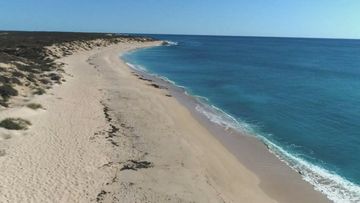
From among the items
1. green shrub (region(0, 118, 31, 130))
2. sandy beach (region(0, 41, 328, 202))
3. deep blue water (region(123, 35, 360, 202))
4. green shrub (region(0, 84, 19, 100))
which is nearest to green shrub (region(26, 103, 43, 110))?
sandy beach (region(0, 41, 328, 202))

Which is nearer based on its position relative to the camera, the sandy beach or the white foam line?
the sandy beach

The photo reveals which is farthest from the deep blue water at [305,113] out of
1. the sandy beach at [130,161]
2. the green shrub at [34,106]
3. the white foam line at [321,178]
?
the green shrub at [34,106]

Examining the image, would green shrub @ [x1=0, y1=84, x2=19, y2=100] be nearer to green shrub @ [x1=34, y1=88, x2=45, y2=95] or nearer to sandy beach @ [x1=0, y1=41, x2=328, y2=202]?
sandy beach @ [x1=0, y1=41, x2=328, y2=202]

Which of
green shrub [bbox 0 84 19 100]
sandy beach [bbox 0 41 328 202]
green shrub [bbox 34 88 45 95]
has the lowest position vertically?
sandy beach [bbox 0 41 328 202]

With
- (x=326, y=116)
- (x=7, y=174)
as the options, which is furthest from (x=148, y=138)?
(x=326, y=116)

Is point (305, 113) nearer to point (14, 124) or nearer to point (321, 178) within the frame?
point (321, 178)

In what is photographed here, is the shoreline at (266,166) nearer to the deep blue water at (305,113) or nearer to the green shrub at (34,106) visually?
the deep blue water at (305,113)

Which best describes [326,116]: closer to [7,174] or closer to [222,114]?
[222,114]
